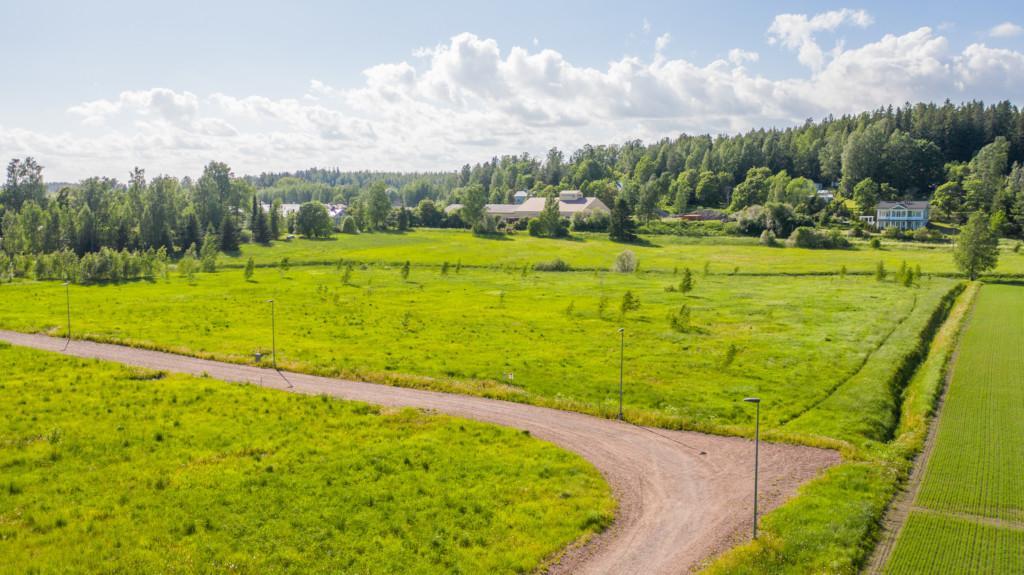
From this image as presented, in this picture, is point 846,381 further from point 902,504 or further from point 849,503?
point 849,503

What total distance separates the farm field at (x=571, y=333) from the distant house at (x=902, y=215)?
76.7 meters

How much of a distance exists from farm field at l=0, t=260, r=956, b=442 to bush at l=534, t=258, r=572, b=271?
49.9 ft

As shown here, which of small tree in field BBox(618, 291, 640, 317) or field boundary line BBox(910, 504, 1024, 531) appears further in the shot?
small tree in field BBox(618, 291, 640, 317)

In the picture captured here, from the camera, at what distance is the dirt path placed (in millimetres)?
25234

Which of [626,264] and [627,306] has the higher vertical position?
[626,264]

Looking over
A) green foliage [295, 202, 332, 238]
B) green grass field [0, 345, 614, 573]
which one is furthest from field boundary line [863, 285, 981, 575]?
green foliage [295, 202, 332, 238]

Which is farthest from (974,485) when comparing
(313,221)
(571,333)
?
(313,221)

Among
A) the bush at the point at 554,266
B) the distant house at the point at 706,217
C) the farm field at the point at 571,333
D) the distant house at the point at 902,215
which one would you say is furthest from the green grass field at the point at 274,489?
the distant house at the point at 902,215

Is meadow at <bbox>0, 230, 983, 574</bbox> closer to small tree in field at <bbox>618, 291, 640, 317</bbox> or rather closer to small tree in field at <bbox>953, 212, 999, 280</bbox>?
small tree in field at <bbox>618, 291, 640, 317</bbox>

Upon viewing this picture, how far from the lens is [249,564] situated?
76.8ft

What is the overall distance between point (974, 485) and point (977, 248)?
91574mm

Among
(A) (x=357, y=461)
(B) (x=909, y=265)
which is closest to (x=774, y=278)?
(B) (x=909, y=265)

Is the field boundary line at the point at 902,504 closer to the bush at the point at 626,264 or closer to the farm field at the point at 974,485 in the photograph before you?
the farm field at the point at 974,485

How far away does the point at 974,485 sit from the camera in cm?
3102
